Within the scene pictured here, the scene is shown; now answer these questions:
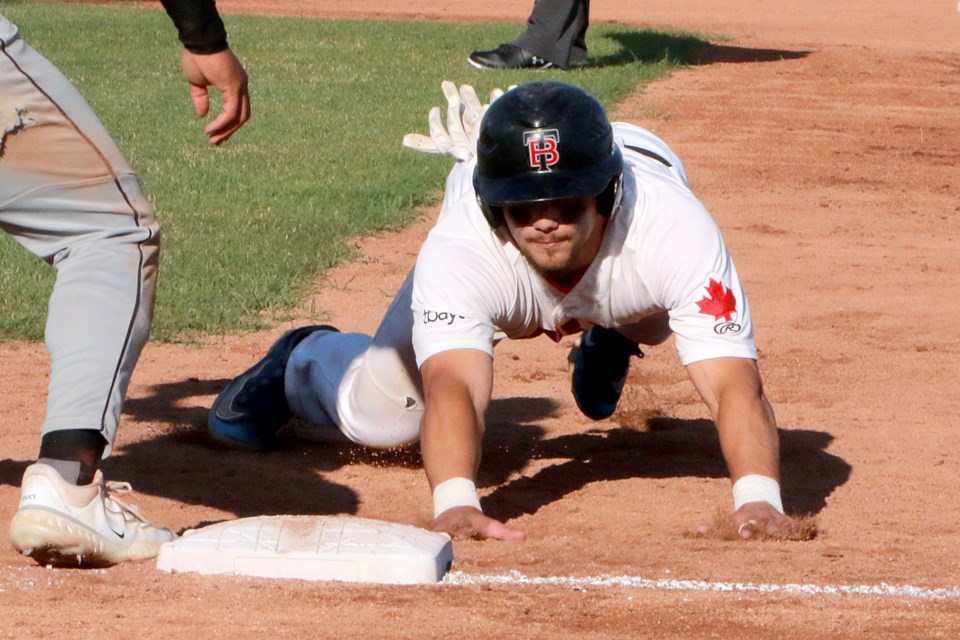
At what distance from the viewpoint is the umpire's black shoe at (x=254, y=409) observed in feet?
16.3

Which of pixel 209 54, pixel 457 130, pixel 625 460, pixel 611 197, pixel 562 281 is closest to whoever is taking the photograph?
pixel 209 54

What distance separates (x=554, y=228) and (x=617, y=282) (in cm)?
30

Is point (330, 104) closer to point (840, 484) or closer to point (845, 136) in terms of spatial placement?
point (845, 136)

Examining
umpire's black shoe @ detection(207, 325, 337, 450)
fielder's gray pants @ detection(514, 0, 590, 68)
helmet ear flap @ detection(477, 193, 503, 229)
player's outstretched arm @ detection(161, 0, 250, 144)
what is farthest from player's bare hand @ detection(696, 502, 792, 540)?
fielder's gray pants @ detection(514, 0, 590, 68)

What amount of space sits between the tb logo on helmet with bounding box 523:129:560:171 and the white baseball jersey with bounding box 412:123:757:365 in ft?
0.78

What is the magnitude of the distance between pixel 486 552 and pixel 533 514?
29.9 inches

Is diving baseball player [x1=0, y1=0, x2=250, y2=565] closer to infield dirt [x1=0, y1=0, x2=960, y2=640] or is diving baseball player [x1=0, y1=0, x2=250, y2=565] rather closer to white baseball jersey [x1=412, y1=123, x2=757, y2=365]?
infield dirt [x1=0, y1=0, x2=960, y2=640]

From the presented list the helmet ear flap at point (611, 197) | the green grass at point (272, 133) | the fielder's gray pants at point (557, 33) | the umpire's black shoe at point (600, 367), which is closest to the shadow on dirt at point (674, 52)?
the green grass at point (272, 133)

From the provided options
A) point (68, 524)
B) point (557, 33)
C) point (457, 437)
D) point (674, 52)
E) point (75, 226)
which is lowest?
point (674, 52)

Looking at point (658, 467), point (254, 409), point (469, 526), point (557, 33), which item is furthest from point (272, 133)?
point (469, 526)

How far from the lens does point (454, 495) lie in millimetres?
3814

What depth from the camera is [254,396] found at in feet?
16.5

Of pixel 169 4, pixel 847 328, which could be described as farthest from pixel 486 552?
pixel 847 328

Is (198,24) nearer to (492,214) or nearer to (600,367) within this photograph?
(492,214)
